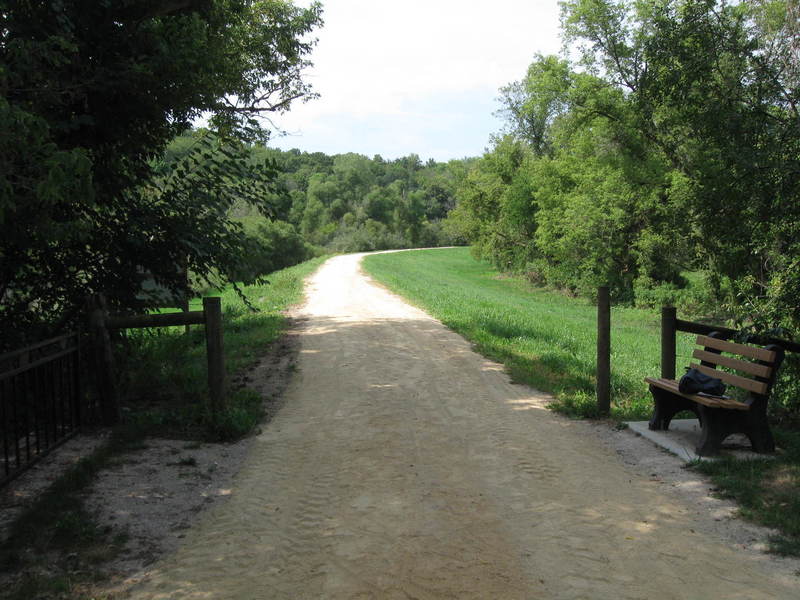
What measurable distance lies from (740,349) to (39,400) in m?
7.25

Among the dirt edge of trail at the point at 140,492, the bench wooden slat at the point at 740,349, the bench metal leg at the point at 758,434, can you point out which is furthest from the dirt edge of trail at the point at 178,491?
the bench wooden slat at the point at 740,349

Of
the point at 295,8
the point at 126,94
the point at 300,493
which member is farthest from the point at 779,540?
the point at 295,8

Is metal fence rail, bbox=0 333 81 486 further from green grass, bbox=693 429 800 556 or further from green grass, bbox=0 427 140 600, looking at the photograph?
green grass, bbox=693 429 800 556

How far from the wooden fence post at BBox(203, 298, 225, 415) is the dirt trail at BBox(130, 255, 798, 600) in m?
0.70

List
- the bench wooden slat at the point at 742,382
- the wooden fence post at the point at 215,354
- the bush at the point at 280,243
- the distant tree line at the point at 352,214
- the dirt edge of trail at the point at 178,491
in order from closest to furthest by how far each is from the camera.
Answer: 1. the dirt edge of trail at the point at 178,491
2. the bench wooden slat at the point at 742,382
3. the wooden fence post at the point at 215,354
4. the bush at the point at 280,243
5. the distant tree line at the point at 352,214

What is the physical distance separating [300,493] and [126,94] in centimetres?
451

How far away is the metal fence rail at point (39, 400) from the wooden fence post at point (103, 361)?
7.9 inches

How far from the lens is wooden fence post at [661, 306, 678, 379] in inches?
294

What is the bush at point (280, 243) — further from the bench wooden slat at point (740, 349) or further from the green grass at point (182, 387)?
the bench wooden slat at point (740, 349)

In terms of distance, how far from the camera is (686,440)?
638 cm

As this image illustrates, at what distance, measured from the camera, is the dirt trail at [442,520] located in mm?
3619

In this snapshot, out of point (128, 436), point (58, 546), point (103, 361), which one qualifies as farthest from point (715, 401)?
point (103, 361)

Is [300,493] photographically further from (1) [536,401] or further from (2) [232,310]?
(2) [232,310]

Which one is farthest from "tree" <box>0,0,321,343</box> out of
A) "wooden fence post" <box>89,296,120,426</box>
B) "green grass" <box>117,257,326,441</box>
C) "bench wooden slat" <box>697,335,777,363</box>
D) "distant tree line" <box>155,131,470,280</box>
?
"distant tree line" <box>155,131,470,280</box>
